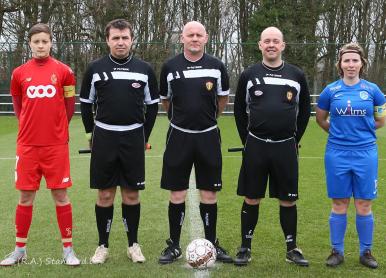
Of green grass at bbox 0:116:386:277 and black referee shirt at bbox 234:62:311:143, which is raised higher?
black referee shirt at bbox 234:62:311:143

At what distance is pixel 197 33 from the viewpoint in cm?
→ 462

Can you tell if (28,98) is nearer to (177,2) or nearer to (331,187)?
(331,187)

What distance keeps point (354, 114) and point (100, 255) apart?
8.42 ft

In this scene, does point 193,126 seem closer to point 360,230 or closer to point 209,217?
point 209,217

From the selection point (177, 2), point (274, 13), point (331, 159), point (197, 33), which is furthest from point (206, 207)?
point (177, 2)

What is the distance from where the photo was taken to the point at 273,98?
179 inches

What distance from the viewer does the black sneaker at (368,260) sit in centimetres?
452

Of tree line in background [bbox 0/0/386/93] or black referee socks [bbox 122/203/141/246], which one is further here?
tree line in background [bbox 0/0/386/93]

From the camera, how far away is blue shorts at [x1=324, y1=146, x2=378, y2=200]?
179 inches

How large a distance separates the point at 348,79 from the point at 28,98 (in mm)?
2789

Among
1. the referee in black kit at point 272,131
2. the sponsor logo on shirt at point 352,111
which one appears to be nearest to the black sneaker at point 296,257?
the referee in black kit at point 272,131

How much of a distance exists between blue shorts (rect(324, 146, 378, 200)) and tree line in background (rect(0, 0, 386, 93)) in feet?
58.1

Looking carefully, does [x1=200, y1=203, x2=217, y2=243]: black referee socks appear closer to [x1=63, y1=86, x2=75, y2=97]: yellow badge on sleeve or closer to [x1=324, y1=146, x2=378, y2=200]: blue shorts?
[x1=324, y1=146, x2=378, y2=200]: blue shorts

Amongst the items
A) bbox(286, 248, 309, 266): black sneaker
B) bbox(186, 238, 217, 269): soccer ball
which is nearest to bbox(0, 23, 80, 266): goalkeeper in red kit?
bbox(186, 238, 217, 269): soccer ball
